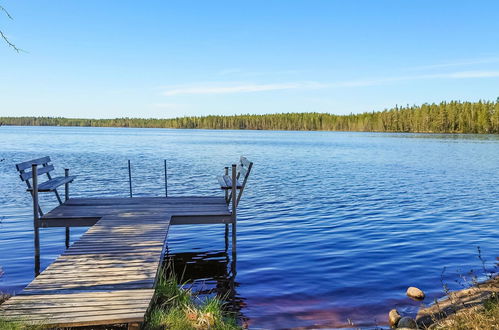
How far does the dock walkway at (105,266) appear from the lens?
5504mm

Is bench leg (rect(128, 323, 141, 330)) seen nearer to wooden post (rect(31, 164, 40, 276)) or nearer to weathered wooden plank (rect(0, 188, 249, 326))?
weathered wooden plank (rect(0, 188, 249, 326))

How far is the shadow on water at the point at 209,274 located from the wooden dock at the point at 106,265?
1.10 metres

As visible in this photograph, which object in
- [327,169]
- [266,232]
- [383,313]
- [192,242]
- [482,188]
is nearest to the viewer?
[383,313]

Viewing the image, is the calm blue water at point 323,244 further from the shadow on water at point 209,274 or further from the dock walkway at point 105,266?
→ the dock walkway at point 105,266

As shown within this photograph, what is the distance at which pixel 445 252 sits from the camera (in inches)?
492

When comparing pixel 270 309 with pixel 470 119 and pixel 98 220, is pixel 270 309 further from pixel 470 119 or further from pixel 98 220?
pixel 470 119

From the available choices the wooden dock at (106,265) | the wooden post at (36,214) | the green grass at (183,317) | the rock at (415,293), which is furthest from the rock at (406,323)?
the wooden post at (36,214)

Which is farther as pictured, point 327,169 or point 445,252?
point 327,169

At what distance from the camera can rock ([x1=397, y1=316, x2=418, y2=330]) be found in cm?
723

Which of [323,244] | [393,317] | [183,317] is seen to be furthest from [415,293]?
[183,317]

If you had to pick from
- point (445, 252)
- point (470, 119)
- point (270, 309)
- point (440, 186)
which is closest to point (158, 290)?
point (270, 309)

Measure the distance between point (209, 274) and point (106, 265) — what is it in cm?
363

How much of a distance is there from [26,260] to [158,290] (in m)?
5.91

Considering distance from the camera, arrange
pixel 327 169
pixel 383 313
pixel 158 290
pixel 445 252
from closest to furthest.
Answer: pixel 158 290 → pixel 383 313 → pixel 445 252 → pixel 327 169
